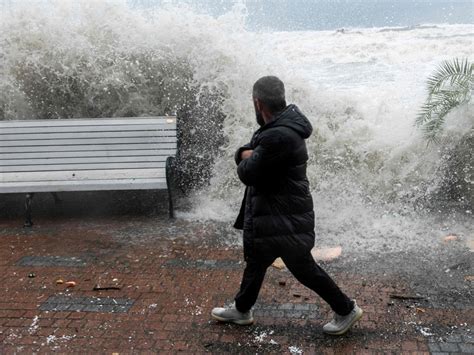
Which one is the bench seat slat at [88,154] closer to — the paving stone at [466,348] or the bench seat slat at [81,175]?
the bench seat slat at [81,175]

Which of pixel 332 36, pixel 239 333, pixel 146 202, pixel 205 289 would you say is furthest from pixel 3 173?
pixel 332 36

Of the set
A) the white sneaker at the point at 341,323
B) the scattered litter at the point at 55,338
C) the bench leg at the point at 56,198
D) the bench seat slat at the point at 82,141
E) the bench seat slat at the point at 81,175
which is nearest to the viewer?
the white sneaker at the point at 341,323

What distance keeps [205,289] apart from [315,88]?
4.79m

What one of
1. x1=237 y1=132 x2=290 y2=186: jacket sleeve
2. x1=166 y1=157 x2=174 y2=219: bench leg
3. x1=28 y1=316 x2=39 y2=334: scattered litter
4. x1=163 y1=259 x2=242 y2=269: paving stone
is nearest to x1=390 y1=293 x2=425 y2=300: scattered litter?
x1=163 y1=259 x2=242 y2=269: paving stone

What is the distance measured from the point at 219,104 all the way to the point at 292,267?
4618 mm

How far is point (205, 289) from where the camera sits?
469 cm

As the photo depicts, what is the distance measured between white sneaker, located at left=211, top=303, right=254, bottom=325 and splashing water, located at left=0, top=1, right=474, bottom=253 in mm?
2138

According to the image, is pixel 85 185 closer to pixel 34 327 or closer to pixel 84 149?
pixel 84 149

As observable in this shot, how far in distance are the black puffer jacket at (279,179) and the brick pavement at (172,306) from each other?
2.75 ft

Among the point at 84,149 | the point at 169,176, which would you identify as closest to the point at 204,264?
the point at 169,176

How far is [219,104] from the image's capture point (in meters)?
7.98

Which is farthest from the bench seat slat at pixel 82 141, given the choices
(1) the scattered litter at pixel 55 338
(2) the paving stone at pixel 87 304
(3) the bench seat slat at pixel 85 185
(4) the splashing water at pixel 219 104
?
(1) the scattered litter at pixel 55 338

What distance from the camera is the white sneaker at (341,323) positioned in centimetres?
385

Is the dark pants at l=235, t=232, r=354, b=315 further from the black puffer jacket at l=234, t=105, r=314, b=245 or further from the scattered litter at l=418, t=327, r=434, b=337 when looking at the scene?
the scattered litter at l=418, t=327, r=434, b=337
